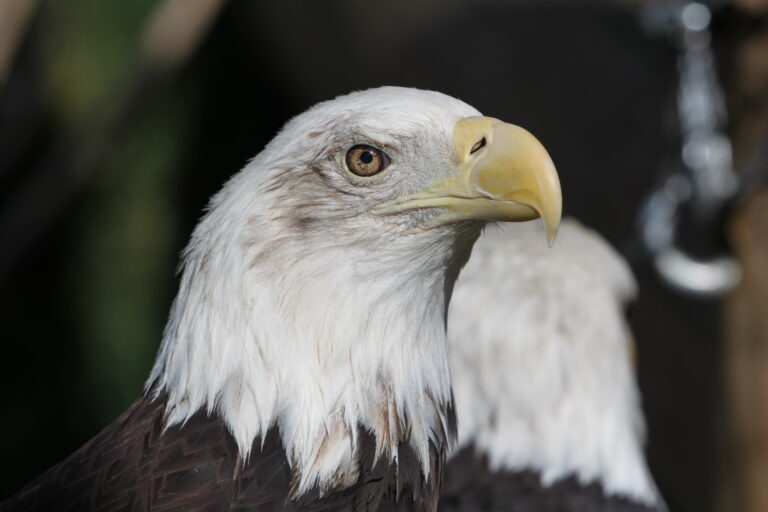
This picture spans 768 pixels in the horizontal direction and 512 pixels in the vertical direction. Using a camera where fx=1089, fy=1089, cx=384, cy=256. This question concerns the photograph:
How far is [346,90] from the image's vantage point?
5301 mm

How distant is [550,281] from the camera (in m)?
2.66

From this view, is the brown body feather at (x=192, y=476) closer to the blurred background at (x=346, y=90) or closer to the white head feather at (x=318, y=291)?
the white head feather at (x=318, y=291)

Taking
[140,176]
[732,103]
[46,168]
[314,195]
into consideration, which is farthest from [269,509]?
[140,176]

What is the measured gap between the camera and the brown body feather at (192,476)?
1.61 m

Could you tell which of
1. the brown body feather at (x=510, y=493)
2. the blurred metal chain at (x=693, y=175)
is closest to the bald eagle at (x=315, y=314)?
the brown body feather at (x=510, y=493)

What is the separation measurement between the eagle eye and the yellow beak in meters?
0.06

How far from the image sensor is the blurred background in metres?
3.04

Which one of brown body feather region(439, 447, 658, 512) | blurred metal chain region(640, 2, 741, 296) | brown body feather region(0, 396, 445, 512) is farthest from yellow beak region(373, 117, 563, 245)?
blurred metal chain region(640, 2, 741, 296)

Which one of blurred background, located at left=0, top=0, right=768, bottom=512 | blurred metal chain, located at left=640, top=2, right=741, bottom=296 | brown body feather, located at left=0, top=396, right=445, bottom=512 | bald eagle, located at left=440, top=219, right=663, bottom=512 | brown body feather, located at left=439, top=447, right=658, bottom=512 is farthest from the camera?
blurred background, located at left=0, top=0, right=768, bottom=512

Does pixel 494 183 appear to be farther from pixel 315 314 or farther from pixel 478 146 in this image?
pixel 315 314

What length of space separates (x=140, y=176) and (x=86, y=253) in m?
0.47

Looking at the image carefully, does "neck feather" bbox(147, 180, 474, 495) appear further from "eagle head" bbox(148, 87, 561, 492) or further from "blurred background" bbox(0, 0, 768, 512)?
"blurred background" bbox(0, 0, 768, 512)

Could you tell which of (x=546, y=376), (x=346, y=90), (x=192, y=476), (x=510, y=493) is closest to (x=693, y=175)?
(x=546, y=376)

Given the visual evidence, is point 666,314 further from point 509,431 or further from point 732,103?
point 509,431
